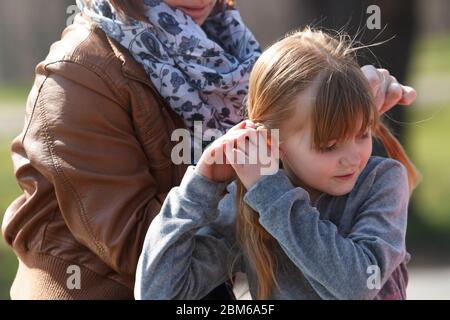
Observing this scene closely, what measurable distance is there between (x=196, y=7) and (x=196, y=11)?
2cm

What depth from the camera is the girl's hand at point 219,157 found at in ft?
6.96

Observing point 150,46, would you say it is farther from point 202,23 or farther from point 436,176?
point 436,176

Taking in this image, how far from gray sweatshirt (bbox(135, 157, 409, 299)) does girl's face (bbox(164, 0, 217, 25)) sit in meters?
0.63

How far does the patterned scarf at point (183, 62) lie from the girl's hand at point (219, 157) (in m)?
0.41

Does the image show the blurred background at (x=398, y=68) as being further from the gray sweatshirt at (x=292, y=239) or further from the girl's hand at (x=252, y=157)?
the girl's hand at (x=252, y=157)

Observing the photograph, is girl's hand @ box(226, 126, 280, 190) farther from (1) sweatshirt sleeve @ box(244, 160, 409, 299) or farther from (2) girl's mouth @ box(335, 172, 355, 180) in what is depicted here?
(2) girl's mouth @ box(335, 172, 355, 180)

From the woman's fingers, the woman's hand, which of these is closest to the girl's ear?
the woman's hand

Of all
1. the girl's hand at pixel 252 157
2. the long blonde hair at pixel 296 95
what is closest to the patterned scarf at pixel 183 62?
the long blonde hair at pixel 296 95

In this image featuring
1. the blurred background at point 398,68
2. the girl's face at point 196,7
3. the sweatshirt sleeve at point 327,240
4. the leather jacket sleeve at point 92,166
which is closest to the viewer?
the sweatshirt sleeve at point 327,240

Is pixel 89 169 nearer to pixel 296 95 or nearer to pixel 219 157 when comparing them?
pixel 219 157

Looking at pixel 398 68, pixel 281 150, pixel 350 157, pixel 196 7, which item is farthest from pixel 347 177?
pixel 398 68

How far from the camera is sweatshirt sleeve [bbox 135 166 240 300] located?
2146 millimetres

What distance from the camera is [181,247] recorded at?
2.17 metres

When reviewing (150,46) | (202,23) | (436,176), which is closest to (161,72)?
(150,46)
